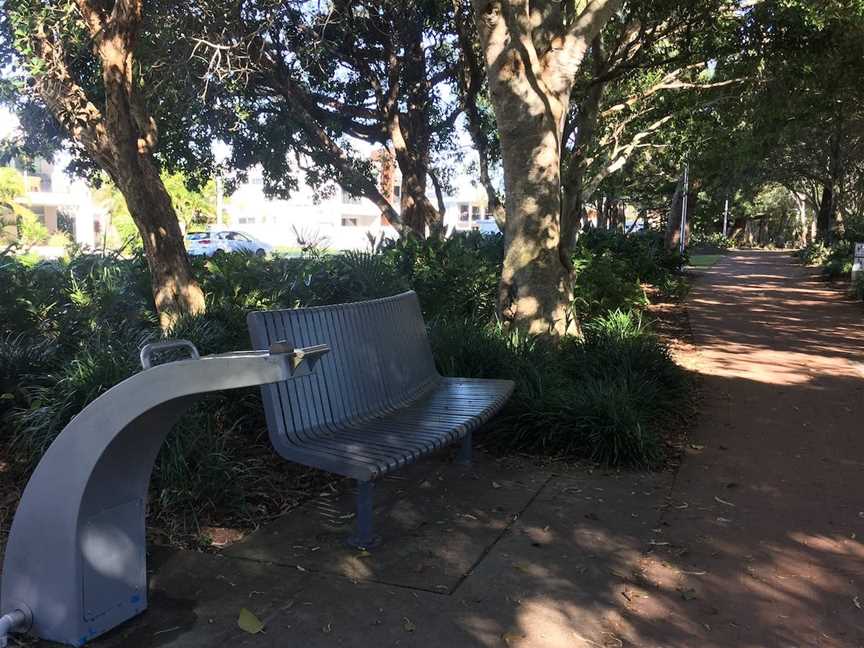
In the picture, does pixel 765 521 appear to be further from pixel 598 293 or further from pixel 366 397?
pixel 598 293

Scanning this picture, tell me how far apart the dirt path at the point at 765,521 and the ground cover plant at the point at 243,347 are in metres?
0.54

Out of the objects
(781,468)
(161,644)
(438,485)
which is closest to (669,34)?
(781,468)

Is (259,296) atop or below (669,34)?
below

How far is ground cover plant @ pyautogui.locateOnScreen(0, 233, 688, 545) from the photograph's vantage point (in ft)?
13.4

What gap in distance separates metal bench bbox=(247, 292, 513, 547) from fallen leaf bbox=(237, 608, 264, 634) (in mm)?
673

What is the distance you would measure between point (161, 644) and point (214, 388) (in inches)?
40.1

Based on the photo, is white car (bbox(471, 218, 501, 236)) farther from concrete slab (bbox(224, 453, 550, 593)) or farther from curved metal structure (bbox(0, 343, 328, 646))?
curved metal structure (bbox(0, 343, 328, 646))

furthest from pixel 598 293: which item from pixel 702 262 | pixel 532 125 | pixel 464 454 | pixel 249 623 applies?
pixel 702 262

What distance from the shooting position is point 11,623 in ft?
8.95

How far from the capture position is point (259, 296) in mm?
7156

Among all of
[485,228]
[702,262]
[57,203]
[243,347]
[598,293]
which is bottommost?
[702,262]

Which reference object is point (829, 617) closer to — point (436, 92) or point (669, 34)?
point (669, 34)

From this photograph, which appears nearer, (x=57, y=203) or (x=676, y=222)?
(x=676, y=222)

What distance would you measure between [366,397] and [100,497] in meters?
1.79
